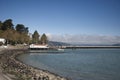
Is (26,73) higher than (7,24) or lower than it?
lower

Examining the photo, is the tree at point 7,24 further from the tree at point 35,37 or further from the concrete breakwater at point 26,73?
the concrete breakwater at point 26,73

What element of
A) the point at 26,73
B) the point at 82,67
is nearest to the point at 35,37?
the point at 82,67

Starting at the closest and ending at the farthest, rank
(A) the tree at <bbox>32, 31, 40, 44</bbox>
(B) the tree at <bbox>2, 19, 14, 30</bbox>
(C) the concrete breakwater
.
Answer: (C) the concrete breakwater → (B) the tree at <bbox>2, 19, 14, 30</bbox> → (A) the tree at <bbox>32, 31, 40, 44</bbox>

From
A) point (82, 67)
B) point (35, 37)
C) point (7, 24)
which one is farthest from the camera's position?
point (35, 37)

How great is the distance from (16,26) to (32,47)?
35.9 metres

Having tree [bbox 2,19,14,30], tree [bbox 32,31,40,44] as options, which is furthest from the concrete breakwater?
tree [bbox 32,31,40,44]

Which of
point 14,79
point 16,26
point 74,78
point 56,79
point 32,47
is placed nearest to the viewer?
point 14,79

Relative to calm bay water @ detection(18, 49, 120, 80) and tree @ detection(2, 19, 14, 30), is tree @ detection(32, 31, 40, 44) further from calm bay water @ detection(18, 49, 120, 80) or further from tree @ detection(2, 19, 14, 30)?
calm bay water @ detection(18, 49, 120, 80)

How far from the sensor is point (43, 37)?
17412 cm

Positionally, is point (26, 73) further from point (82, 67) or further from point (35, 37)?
point (35, 37)

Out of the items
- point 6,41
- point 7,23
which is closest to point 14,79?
point 6,41

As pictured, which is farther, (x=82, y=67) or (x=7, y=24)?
(x=7, y=24)

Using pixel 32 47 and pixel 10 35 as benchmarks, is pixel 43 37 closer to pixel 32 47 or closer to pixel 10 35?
pixel 32 47

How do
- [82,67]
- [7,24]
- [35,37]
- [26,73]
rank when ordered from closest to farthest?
[26,73]
[82,67]
[7,24]
[35,37]
